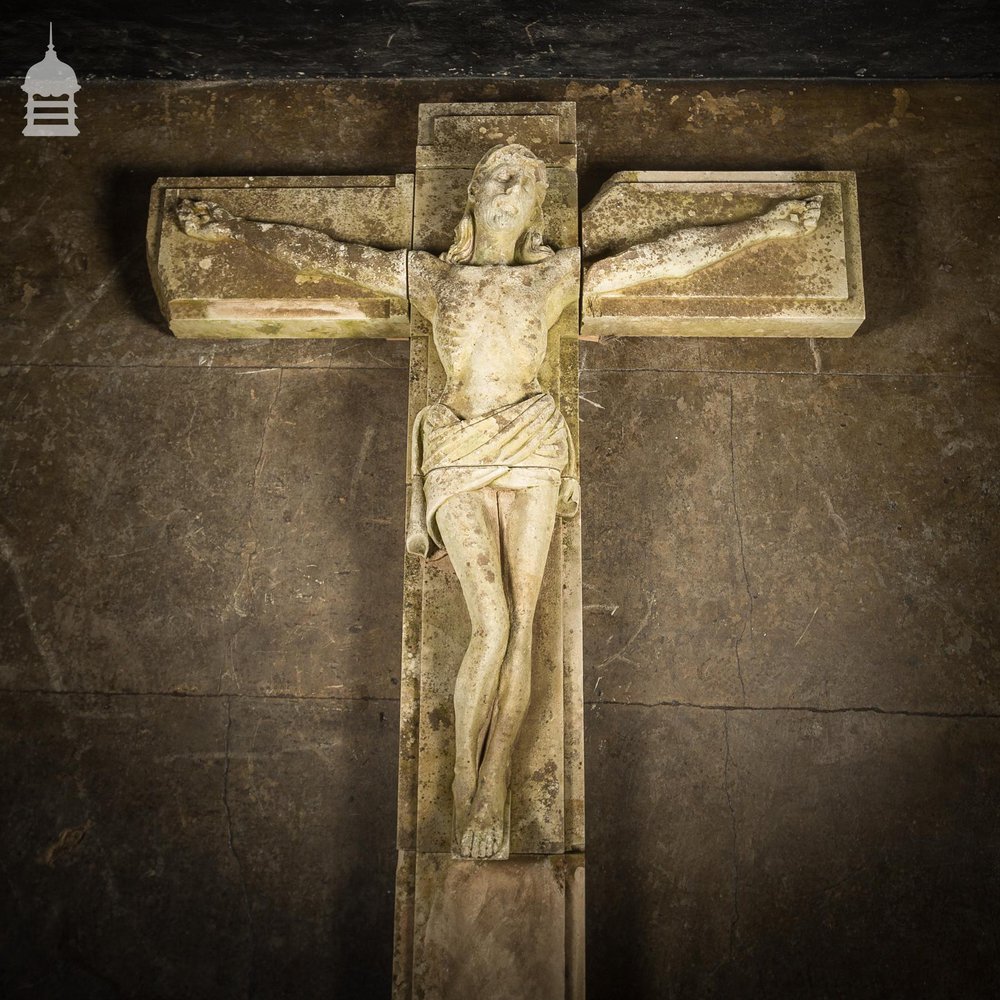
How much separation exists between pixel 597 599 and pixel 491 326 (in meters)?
1.35

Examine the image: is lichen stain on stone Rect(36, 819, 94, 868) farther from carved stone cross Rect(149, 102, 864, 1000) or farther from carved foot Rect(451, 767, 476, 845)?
carved foot Rect(451, 767, 476, 845)

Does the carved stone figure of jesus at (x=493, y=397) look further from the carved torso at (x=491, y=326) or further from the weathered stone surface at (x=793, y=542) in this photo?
the weathered stone surface at (x=793, y=542)

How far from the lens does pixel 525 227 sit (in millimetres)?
4164

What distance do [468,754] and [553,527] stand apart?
3.11 feet

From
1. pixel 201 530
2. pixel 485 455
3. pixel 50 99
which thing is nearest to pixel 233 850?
pixel 201 530

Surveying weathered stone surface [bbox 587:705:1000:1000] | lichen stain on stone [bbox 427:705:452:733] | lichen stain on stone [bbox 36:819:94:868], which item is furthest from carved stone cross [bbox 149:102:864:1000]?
lichen stain on stone [bbox 36:819:94:868]

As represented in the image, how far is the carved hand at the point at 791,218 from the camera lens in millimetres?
4297

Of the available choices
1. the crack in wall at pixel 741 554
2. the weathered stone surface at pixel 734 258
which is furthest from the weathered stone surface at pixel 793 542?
the weathered stone surface at pixel 734 258

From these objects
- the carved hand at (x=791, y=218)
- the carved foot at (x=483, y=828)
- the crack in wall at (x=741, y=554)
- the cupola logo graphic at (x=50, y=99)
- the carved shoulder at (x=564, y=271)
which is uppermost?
the cupola logo graphic at (x=50, y=99)

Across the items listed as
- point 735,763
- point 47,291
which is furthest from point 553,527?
point 47,291

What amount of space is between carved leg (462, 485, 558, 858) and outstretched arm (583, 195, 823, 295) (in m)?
1.10

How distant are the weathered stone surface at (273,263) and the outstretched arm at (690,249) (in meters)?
0.93

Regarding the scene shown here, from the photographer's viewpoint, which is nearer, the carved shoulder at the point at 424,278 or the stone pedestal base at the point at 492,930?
the stone pedestal base at the point at 492,930

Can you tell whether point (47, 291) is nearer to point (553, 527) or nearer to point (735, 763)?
point (553, 527)
